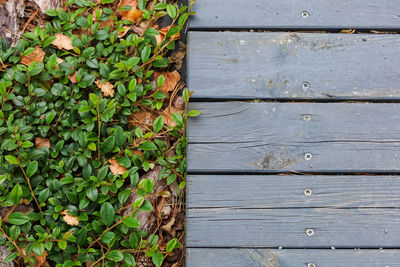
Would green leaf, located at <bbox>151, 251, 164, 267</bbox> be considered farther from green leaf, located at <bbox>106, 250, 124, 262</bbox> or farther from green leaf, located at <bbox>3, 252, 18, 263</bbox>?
green leaf, located at <bbox>3, 252, 18, 263</bbox>

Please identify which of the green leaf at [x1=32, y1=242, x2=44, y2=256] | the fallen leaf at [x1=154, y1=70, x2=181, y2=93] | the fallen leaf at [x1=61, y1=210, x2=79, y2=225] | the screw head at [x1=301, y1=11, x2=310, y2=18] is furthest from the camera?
the fallen leaf at [x1=154, y1=70, x2=181, y2=93]

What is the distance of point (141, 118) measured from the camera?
6.47 feet

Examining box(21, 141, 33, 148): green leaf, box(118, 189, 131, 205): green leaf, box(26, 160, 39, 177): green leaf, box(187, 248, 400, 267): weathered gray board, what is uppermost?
box(21, 141, 33, 148): green leaf

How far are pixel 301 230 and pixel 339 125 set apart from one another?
51 centimetres

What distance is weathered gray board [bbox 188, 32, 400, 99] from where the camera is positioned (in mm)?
1800

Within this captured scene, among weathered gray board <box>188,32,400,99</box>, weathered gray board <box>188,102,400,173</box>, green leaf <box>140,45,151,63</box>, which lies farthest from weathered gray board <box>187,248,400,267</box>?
green leaf <box>140,45,151,63</box>

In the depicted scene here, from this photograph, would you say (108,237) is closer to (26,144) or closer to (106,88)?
(26,144)

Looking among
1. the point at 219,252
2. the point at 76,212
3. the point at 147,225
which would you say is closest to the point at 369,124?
the point at 219,252

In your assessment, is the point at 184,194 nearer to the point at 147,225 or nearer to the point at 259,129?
the point at 147,225

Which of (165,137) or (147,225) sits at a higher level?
(165,137)

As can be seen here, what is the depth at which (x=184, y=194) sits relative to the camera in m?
1.95

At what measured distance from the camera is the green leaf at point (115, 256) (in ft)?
5.66

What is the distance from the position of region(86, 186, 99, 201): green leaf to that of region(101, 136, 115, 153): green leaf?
18 centimetres

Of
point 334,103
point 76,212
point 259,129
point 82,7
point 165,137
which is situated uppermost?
point 82,7
